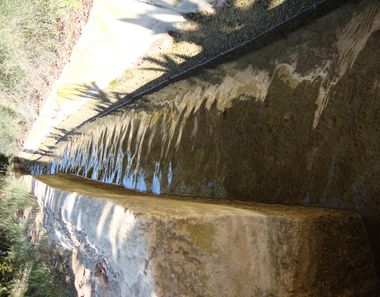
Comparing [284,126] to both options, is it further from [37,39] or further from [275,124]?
[37,39]

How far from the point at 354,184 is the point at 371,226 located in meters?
0.26

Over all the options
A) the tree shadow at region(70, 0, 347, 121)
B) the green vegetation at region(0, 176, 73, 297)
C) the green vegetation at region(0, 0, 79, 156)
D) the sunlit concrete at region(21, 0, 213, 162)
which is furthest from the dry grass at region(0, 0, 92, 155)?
the green vegetation at region(0, 176, 73, 297)

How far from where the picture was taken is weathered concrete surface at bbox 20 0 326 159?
331 centimetres

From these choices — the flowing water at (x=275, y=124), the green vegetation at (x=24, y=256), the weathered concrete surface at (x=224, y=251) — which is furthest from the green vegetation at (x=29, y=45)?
the weathered concrete surface at (x=224, y=251)

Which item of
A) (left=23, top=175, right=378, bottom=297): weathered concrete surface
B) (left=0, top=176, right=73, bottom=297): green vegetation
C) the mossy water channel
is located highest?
the mossy water channel

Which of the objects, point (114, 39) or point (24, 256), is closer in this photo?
point (114, 39)

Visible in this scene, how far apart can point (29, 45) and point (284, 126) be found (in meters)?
3.58

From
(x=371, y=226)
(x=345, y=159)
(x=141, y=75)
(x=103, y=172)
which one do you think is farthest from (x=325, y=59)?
(x=103, y=172)

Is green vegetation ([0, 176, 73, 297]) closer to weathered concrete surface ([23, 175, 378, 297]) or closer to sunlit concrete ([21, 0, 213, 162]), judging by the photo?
sunlit concrete ([21, 0, 213, 162])

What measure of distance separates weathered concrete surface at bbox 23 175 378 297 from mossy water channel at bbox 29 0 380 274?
12.0 inches

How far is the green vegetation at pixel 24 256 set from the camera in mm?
4773

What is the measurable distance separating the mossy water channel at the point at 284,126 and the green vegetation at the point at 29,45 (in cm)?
158

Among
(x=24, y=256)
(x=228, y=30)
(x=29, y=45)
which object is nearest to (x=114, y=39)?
(x=228, y=30)

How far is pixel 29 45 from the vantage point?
4.95m
